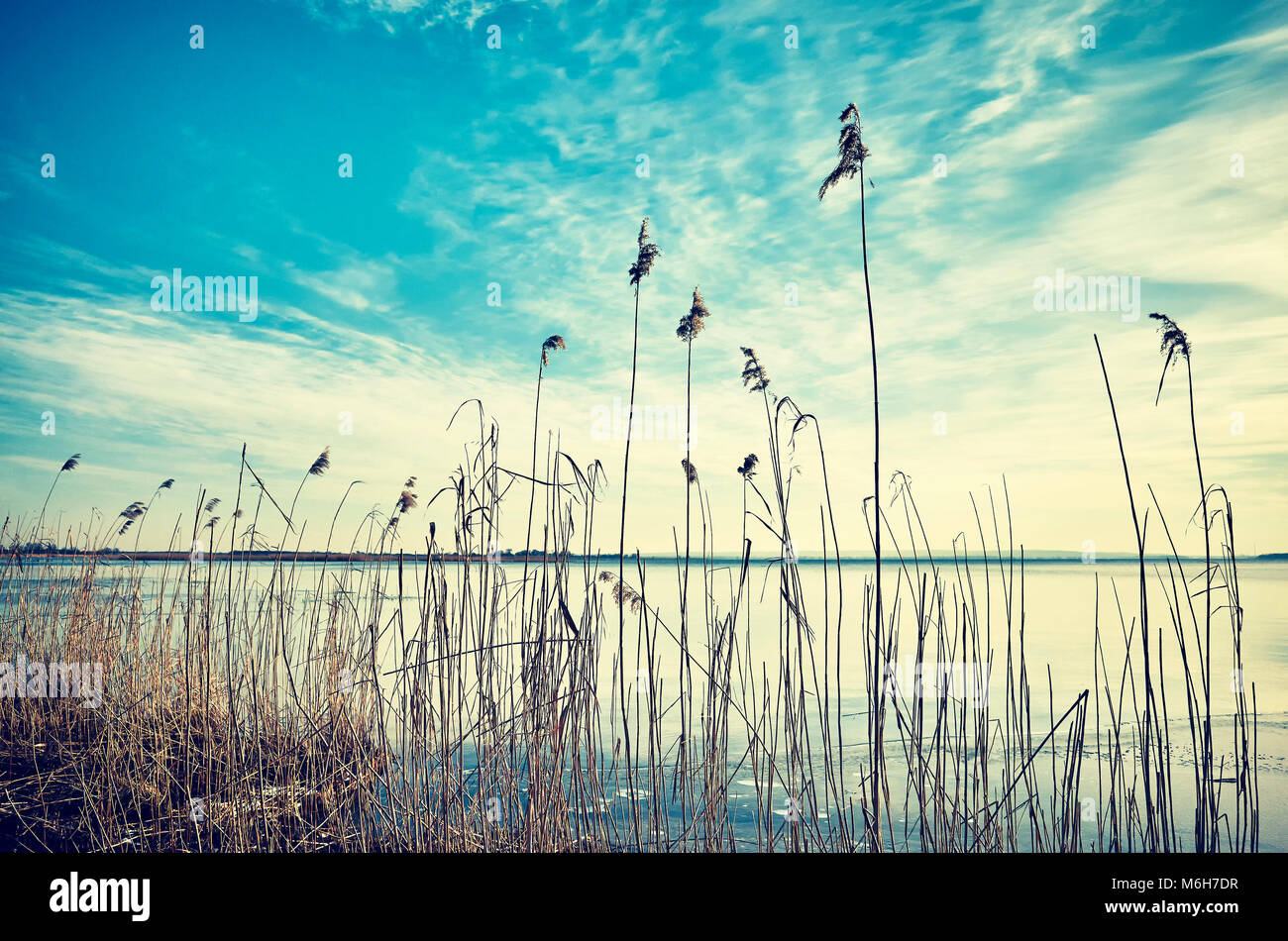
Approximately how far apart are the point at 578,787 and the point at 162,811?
221 cm

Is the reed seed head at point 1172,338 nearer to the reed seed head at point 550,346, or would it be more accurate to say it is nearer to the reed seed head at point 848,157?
the reed seed head at point 848,157

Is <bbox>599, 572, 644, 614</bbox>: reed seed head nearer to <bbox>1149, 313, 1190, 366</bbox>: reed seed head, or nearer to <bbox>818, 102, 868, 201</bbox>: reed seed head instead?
<bbox>818, 102, 868, 201</bbox>: reed seed head

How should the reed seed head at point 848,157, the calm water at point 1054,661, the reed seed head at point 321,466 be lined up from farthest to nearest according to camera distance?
the calm water at point 1054,661, the reed seed head at point 321,466, the reed seed head at point 848,157

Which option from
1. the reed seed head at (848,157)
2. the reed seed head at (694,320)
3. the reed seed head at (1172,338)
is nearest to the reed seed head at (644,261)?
the reed seed head at (694,320)

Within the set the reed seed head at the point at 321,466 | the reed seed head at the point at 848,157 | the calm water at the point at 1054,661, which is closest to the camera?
the reed seed head at the point at 848,157

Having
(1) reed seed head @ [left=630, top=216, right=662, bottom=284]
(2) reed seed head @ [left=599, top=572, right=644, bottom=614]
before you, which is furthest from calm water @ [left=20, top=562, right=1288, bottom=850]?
(1) reed seed head @ [left=630, top=216, right=662, bottom=284]

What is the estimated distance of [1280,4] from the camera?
2.51m

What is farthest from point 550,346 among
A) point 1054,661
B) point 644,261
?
point 1054,661

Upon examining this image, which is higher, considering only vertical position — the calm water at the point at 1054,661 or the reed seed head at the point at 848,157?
the reed seed head at the point at 848,157

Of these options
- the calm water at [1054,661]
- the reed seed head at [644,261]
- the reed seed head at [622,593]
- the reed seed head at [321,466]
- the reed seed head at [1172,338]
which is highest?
the reed seed head at [644,261]
